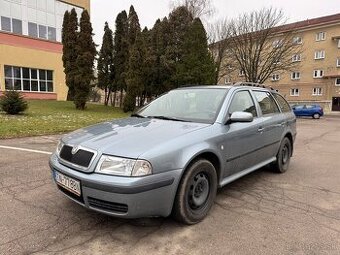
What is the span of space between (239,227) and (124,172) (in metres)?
1.51

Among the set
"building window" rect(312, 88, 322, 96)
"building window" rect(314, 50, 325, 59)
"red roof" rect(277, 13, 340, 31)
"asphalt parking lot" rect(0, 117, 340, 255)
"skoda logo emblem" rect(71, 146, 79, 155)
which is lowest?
"asphalt parking lot" rect(0, 117, 340, 255)

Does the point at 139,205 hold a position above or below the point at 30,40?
below

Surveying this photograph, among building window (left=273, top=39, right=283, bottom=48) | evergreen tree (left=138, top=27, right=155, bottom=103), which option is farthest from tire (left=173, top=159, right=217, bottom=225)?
building window (left=273, top=39, right=283, bottom=48)

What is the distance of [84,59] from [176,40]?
8.22 metres

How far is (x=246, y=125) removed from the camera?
441 centimetres

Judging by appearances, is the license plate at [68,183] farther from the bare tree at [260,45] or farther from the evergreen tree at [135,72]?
the bare tree at [260,45]

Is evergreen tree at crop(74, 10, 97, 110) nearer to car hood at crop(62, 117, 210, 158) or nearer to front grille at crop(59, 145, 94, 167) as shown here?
car hood at crop(62, 117, 210, 158)

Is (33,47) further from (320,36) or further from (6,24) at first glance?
(320,36)

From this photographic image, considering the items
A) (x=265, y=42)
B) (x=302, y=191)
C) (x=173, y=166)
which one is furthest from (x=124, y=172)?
(x=265, y=42)

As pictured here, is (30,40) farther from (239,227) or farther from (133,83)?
(239,227)

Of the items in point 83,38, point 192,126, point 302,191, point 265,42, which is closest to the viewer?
point 192,126

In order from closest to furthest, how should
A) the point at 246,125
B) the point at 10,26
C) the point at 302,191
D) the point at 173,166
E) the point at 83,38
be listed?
1. the point at 173,166
2. the point at 246,125
3. the point at 302,191
4. the point at 83,38
5. the point at 10,26

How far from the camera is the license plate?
310 cm

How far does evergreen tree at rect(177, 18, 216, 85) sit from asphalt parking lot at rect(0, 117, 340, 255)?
18.0 m
